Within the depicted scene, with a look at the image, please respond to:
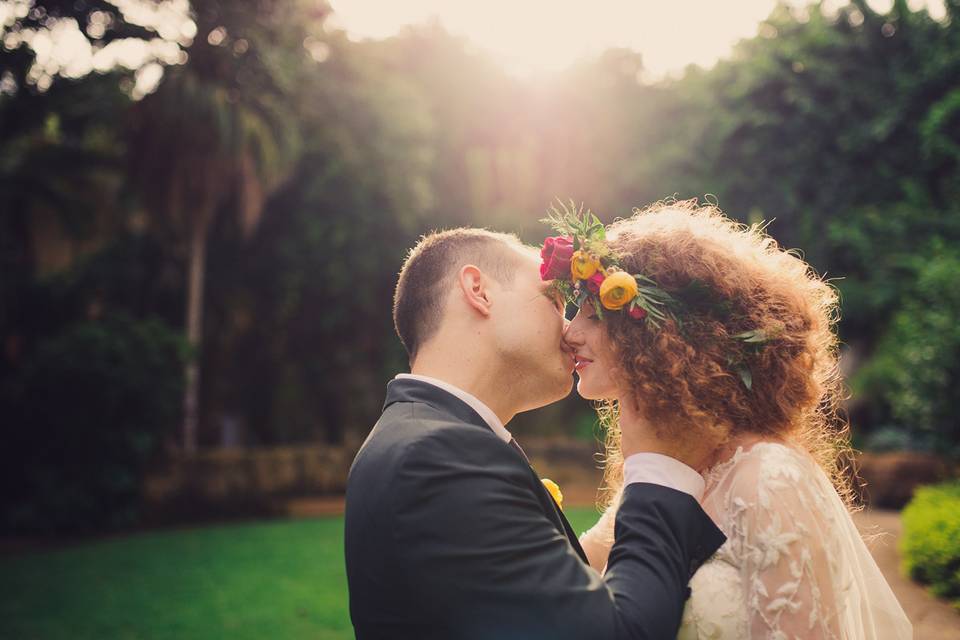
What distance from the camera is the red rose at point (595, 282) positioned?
9.15ft

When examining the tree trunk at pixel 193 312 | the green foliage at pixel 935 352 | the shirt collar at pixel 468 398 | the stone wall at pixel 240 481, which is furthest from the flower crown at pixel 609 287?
the tree trunk at pixel 193 312

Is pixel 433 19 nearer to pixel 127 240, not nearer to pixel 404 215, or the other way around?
pixel 404 215

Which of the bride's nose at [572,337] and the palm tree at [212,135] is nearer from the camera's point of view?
the bride's nose at [572,337]

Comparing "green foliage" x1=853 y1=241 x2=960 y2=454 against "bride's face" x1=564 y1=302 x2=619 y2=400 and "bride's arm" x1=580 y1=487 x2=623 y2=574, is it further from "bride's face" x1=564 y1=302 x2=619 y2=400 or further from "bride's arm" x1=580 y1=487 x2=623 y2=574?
"bride's face" x1=564 y1=302 x2=619 y2=400

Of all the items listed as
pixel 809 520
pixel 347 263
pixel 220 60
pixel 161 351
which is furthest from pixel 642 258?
pixel 347 263

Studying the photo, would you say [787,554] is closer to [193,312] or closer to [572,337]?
[572,337]

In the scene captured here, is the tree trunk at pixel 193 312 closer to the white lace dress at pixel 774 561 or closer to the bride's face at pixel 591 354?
the bride's face at pixel 591 354

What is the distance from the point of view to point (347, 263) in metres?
20.6

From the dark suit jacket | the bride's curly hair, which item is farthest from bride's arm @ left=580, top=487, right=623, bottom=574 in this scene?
the dark suit jacket

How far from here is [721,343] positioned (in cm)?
270

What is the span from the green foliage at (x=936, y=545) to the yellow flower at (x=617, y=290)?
12.5 feet

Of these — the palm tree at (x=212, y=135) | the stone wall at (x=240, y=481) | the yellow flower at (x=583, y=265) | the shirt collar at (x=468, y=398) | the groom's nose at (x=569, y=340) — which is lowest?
the stone wall at (x=240, y=481)

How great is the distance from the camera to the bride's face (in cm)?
284

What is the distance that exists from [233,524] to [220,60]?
969 centimetres
